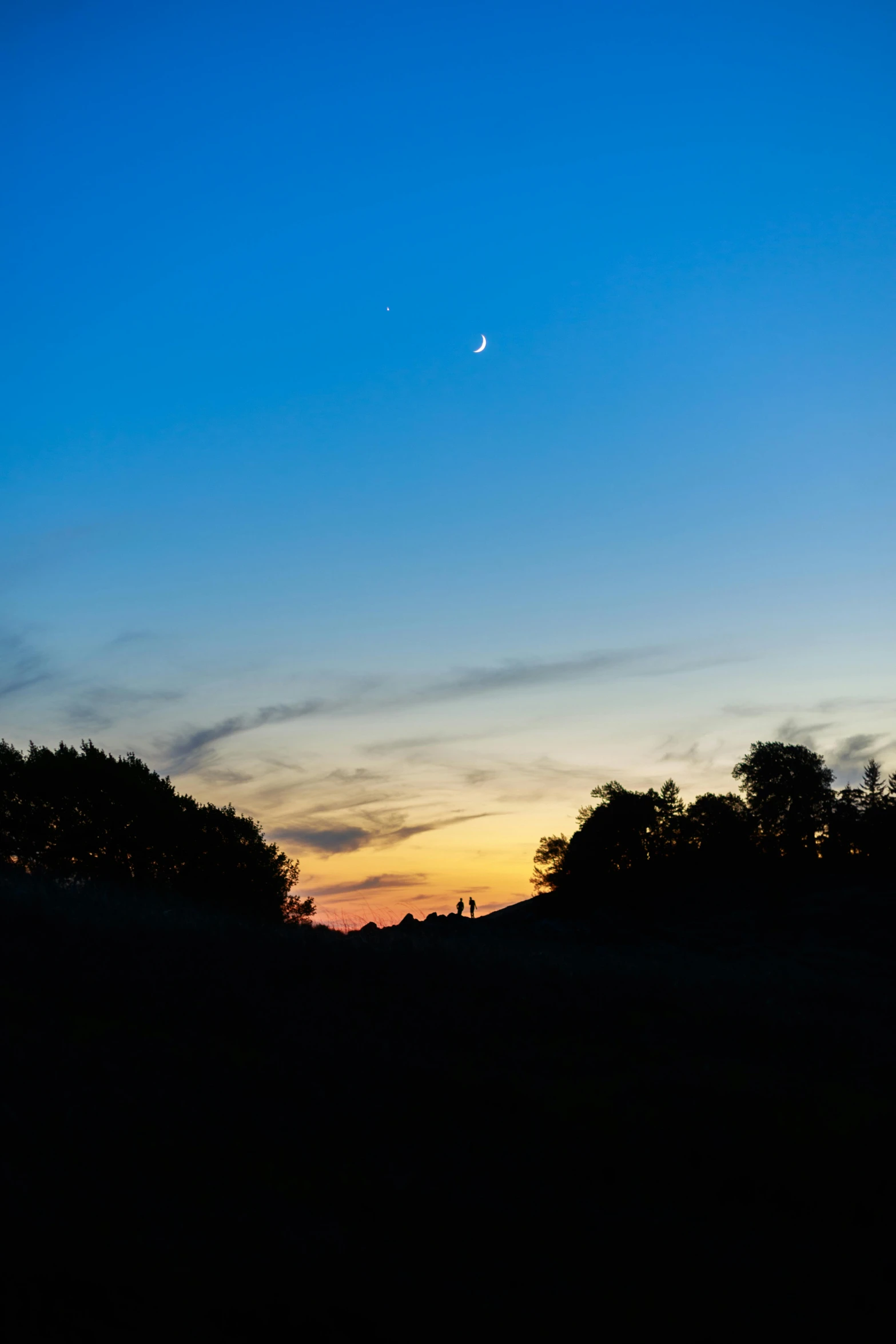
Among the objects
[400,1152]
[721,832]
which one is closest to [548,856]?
[721,832]

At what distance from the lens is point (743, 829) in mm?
67312

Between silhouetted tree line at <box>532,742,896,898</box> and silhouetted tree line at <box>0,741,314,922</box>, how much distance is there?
2761cm

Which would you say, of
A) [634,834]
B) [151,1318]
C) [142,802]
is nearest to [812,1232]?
[151,1318]

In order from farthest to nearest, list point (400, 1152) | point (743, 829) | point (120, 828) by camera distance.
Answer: point (743, 829)
point (120, 828)
point (400, 1152)

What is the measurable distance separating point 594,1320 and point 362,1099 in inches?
156

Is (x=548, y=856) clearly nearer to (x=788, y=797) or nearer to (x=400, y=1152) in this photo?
(x=788, y=797)

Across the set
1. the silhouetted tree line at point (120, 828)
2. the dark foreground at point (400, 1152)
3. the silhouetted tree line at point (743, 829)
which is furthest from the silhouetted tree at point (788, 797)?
the dark foreground at point (400, 1152)

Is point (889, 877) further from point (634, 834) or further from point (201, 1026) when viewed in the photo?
point (201, 1026)

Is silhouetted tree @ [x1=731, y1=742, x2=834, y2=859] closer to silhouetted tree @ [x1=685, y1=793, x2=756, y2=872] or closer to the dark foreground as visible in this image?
silhouetted tree @ [x1=685, y1=793, x2=756, y2=872]

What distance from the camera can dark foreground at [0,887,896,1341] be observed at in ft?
19.6

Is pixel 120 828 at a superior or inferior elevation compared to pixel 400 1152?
superior

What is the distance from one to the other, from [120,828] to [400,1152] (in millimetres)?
45398

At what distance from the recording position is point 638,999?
16656 mm

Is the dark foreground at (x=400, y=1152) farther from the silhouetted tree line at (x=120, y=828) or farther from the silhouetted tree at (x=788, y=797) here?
the silhouetted tree at (x=788, y=797)
